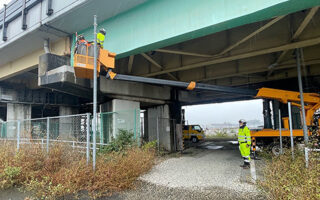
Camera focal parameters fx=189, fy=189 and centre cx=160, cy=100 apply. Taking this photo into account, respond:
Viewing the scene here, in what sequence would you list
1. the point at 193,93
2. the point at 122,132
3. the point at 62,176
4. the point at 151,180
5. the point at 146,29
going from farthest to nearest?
the point at 193,93 → the point at 122,132 → the point at 146,29 → the point at 151,180 → the point at 62,176

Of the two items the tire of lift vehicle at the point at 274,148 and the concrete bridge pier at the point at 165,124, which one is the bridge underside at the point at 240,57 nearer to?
the concrete bridge pier at the point at 165,124

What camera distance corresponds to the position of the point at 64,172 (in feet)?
17.0

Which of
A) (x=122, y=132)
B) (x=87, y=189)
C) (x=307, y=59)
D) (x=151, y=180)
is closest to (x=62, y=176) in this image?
(x=87, y=189)

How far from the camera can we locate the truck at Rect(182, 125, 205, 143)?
20.4 metres

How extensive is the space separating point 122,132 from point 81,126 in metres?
2.05

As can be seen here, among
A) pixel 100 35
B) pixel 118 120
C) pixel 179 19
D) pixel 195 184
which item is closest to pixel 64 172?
pixel 195 184

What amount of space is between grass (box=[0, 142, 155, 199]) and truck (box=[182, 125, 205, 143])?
14.0m

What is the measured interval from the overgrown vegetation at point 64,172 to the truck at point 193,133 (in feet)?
46.0

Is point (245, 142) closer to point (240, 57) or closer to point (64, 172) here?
point (240, 57)

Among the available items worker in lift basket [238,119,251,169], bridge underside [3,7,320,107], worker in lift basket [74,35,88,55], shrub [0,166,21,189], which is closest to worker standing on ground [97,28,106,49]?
worker in lift basket [74,35,88,55]

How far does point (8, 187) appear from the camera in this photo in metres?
5.23

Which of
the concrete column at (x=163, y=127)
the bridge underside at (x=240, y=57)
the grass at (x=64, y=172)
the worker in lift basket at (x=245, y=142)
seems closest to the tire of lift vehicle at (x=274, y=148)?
the worker in lift basket at (x=245, y=142)

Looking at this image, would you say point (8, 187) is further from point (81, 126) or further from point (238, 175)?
point (238, 175)

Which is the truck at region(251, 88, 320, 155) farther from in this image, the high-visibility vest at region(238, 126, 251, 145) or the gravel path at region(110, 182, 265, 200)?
the gravel path at region(110, 182, 265, 200)
